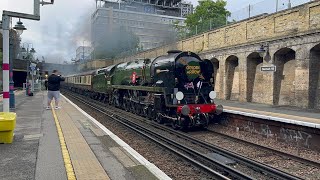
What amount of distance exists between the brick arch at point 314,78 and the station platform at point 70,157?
36.5 feet

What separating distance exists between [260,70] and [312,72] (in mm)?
4477

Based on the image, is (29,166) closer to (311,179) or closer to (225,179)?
(225,179)

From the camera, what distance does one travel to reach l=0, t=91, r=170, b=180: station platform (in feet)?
17.9

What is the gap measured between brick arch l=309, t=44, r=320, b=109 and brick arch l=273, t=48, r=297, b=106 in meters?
1.33

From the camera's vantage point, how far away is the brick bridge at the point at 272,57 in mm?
16141

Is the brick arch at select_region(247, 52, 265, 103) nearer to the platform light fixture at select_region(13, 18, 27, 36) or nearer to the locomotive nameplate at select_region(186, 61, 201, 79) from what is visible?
the locomotive nameplate at select_region(186, 61, 201, 79)

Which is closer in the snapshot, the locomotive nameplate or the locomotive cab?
the locomotive cab

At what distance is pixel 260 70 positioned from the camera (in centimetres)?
2042

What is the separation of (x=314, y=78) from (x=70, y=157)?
13.7m

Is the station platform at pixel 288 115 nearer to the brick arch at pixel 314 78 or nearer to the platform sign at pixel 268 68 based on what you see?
the brick arch at pixel 314 78

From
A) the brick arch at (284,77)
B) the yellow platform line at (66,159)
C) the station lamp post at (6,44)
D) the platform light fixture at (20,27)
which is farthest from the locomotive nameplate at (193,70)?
the brick arch at (284,77)

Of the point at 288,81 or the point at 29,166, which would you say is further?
the point at 288,81

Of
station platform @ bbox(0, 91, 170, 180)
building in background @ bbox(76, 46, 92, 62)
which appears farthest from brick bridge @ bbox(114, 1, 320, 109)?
building in background @ bbox(76, 46, 92, 62)

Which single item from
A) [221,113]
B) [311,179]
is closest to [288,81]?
[221,113]
